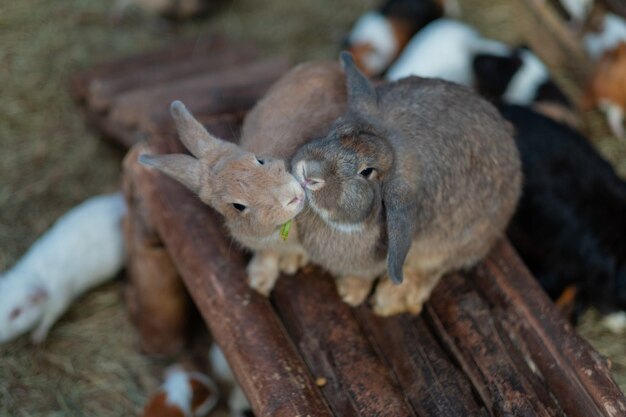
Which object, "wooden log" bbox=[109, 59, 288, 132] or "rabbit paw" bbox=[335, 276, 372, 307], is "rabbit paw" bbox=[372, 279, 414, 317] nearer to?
"rabbit paw" bbox=[335, 276, 372, 307]

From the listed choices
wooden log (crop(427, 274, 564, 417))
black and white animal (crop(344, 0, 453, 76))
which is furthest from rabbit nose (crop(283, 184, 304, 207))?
black and white animal (crop(344, 0, 453, 76))

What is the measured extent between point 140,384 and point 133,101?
1610 millimetres

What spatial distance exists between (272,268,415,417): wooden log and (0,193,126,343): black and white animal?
55.4 inches

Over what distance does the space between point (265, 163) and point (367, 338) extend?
99cm

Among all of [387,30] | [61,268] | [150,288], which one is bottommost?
[61,268]

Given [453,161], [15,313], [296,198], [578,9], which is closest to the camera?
[296,198]

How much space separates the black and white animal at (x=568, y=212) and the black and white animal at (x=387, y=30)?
5.66 ft

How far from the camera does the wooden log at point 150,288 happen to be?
3.69 m

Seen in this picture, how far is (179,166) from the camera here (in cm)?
276

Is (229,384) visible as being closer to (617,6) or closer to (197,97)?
(197,97)

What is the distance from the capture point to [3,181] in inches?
183

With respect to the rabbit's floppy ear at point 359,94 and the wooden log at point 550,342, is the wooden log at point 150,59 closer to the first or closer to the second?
the rabbit's floppy ear at point 359,94

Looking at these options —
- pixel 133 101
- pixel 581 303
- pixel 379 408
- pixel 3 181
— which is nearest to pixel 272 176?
pixel 379 408

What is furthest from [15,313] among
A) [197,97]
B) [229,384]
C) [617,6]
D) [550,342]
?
[617,6]
